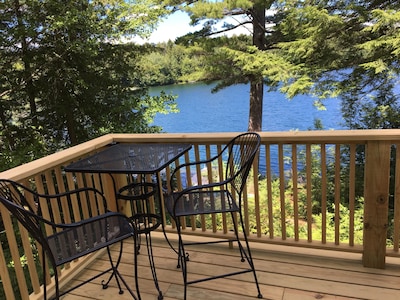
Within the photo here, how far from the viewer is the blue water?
1210cm

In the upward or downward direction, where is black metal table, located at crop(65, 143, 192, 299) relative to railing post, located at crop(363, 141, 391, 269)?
upward

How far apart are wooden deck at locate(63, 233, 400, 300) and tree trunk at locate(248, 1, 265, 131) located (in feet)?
22.7

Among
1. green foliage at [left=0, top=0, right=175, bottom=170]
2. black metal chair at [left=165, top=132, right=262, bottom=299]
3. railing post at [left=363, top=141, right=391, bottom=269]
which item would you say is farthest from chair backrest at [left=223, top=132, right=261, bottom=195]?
green foliage at [left=0, top=0, right=175, bottom=170]

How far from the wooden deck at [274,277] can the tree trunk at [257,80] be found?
22.7 ft

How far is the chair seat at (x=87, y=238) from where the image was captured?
1635mm

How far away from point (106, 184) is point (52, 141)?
6047 millimetres

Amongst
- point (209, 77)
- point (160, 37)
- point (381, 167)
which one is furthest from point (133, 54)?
point (381, 167)

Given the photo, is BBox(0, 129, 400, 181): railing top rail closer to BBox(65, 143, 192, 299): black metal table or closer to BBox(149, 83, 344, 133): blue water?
BBox(65, 143, 192, 299): black metal table

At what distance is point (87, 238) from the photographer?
179 centimetres

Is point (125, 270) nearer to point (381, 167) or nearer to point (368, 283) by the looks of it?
point (368, 283)

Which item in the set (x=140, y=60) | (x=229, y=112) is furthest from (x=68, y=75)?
(x=229, y=112)

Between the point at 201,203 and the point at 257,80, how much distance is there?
7.23m

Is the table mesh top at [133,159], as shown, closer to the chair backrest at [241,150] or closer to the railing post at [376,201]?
the chair backrest at [241,150]

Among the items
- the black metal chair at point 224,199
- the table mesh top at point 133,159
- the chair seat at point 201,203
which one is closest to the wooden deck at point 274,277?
the black metal chair at point 224,199
